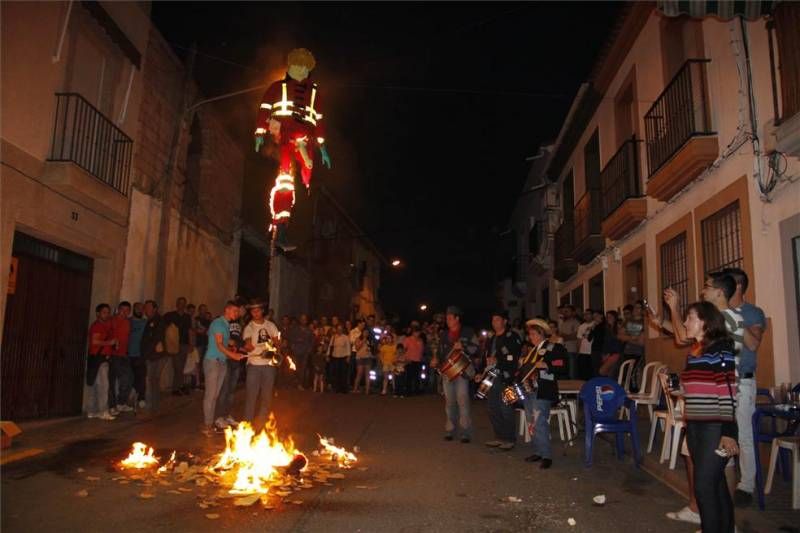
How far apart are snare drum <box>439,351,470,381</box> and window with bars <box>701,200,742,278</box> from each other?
379 cm

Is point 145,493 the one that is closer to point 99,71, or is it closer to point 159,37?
point 99,71

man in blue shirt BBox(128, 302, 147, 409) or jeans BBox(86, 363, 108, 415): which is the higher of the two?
man in blue shirt BBox(128, 302, 147, 409)

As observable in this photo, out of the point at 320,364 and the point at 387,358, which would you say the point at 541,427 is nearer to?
the point at 387,358

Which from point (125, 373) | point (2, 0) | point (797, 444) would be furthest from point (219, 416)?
point (797, 444)

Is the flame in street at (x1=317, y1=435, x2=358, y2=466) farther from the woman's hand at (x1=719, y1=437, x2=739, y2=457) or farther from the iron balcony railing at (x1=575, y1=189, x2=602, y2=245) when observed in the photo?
the iron balcony railing at (x1=575, y1=189, x2=602, y2=245)

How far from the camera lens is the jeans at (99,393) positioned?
10414mm

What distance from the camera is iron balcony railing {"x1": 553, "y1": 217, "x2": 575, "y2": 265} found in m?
17.9

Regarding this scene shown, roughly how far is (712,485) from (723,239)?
5.95 metres

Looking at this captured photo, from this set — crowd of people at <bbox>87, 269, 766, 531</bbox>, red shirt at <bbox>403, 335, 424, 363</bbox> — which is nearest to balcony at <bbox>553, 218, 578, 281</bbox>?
crowd of people at <bbox>87, 269, 766, 531</bbox>

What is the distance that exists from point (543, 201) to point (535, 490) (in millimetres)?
18848

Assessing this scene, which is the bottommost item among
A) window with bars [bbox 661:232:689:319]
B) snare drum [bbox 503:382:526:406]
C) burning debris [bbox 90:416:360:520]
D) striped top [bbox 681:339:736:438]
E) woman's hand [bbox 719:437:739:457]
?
burning debris [bbox 90:416:360:520]

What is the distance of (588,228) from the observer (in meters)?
15.8

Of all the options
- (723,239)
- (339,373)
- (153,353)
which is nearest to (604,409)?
(723,239)

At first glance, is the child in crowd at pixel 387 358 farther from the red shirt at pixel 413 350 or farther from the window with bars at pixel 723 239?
the window with bars at pixel 723 239
